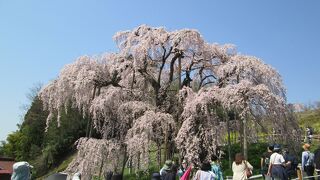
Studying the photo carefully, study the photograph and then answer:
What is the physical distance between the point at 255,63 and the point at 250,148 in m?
8.31

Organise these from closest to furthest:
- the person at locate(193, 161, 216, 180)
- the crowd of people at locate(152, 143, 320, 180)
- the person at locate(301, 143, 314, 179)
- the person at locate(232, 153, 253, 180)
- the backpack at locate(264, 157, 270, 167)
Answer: the person at locate(193, 161, 216, 180)
the crowd of people at locate(152, 143, 320, 180)
the person at locate(232, 153, 253, 180)
the person at locate(301, 143, 314, 179)
the backpack at locate(264, 157, 270, 167)

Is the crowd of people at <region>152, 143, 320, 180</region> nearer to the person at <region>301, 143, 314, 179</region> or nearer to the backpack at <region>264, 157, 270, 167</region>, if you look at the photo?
the person at <region>301, 143, 314, 179</region>

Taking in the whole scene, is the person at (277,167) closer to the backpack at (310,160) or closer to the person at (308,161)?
→ the person at (308,161)

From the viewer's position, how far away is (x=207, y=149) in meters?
17.8

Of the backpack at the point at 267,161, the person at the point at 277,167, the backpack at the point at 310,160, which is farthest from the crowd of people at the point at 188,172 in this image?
the backpack at the point at 267,161

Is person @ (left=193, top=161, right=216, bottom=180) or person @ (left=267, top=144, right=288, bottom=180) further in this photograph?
person @ (left=267, top=144, right=288, bottom=180)

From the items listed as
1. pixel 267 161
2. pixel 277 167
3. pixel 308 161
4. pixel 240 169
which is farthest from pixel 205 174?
pixel 267 161

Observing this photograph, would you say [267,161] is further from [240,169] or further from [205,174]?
Answer: [205,174]

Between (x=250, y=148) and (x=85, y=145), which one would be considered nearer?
(x=85, y=145)

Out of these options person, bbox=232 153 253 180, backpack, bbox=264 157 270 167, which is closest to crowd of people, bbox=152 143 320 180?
person, bbox=232 153 253 180

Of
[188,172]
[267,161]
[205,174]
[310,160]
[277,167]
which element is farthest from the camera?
[267,161]

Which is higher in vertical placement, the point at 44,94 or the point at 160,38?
the point at 160,38

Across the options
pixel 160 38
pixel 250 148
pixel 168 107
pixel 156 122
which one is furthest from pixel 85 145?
pixel 250 148

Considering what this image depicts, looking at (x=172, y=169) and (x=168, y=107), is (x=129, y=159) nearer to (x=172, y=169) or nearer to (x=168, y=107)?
(x=168, y=107)
